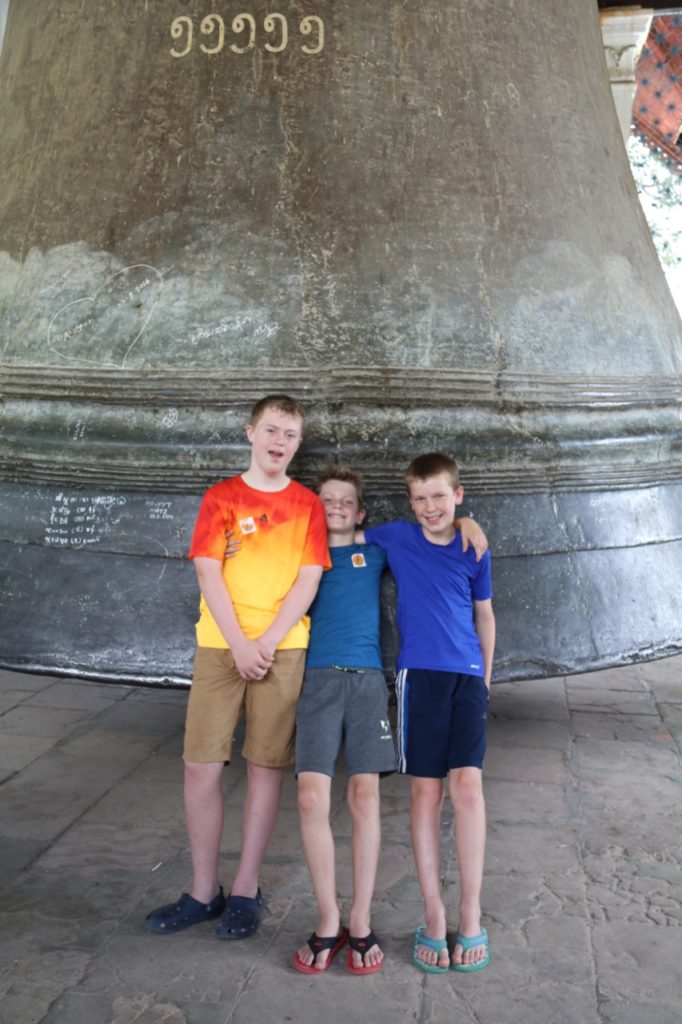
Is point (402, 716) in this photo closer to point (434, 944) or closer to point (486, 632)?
point (486, 632)

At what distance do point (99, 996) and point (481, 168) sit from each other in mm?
1918

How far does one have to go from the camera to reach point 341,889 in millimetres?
2766

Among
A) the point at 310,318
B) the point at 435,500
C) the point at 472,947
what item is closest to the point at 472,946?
the point at 472,947

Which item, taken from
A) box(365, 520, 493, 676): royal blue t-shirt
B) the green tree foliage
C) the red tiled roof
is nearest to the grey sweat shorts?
box(365, 520, 493, 676): royal blue t-shirt

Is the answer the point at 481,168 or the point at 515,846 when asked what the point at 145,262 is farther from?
the point at 515,846

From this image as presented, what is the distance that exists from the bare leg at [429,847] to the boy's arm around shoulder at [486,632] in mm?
256

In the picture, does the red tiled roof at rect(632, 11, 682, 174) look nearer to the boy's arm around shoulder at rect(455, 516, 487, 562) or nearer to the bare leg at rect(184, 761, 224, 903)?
the boy's arm around shoulder at rect(455, 516, 487, 562)

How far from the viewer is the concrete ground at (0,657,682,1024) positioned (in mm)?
2229

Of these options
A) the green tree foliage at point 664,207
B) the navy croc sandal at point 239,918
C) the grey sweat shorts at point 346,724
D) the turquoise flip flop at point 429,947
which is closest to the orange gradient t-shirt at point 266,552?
the grey sweat shorts at point 346,724

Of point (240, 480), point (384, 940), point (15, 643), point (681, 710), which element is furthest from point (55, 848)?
point (681, 710)

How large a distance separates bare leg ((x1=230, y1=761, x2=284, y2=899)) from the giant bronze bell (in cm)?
31

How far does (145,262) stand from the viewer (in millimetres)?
2703

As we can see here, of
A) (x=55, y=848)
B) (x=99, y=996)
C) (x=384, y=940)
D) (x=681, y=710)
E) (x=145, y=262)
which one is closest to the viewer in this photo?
(x=99, y=996)

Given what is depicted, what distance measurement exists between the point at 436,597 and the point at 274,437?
1.57 ft
